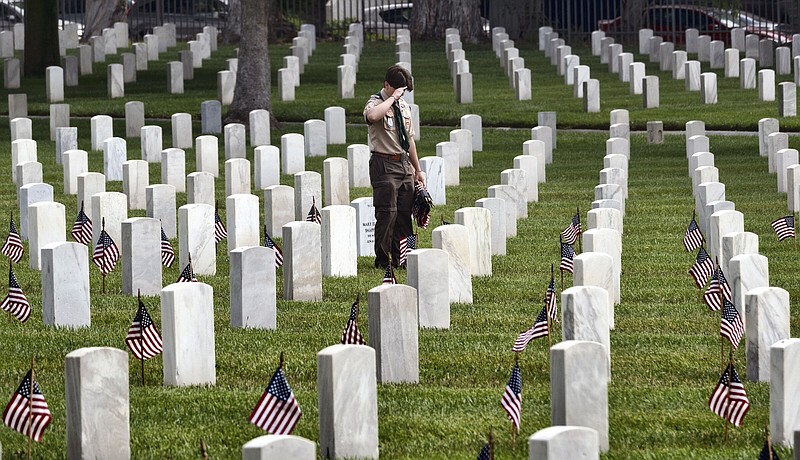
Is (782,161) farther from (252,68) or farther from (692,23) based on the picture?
(692,23)

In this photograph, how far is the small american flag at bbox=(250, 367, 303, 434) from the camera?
22.9 ft

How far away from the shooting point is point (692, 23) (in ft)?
134

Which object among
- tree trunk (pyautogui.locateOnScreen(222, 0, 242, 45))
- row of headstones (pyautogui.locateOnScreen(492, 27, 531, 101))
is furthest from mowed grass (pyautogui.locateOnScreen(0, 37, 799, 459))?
tree trunk (pyautogui.locateOnScreen(222, 0, 242, 45))

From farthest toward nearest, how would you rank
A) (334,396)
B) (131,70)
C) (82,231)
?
(131,70), (82,231), (334,396)

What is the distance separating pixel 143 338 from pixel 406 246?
4227 millimetres

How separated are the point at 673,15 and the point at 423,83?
10.2 meters

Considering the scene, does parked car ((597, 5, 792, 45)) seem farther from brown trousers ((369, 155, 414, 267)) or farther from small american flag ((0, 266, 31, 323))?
small american flag ((0, 266, 31, 323))

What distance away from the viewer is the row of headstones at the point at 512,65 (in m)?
28.5

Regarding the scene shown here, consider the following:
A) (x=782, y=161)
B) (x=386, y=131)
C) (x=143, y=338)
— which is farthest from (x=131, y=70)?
(x=143, y=338)

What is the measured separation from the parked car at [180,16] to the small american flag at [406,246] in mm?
30392

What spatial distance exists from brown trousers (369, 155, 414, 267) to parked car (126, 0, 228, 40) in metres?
30.0

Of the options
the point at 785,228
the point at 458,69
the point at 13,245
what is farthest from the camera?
the point at 458,69

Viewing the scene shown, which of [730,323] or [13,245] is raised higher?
[13,245]

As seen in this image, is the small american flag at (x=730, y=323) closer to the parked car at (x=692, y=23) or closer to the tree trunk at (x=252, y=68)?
the tree trunk at (x=252, y=68)
